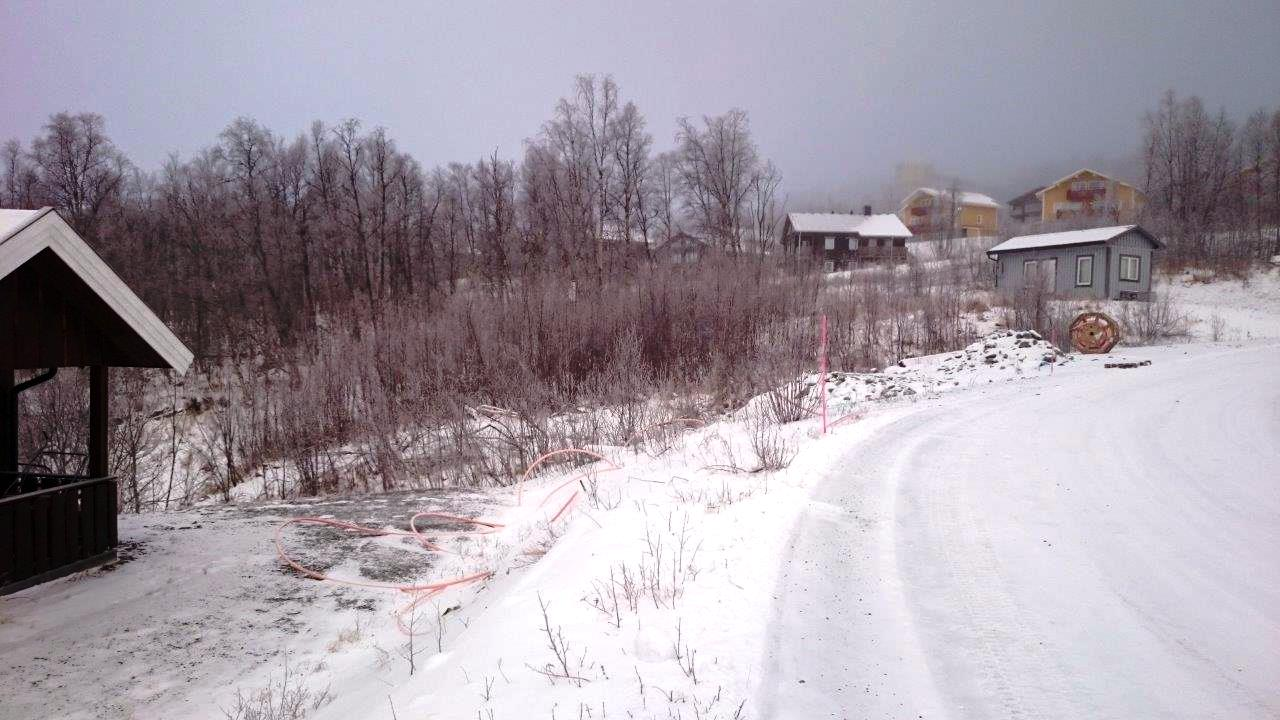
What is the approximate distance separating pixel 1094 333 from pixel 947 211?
68.4 metres

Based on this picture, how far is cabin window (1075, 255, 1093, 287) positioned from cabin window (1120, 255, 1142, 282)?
1.24 metres

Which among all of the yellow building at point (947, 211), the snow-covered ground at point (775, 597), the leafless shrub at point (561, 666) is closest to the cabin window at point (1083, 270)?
the snow-covered ground at point (775, 597)

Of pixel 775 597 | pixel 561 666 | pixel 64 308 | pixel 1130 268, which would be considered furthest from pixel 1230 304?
pixel 64 308

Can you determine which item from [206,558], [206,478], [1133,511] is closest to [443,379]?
[206,478]

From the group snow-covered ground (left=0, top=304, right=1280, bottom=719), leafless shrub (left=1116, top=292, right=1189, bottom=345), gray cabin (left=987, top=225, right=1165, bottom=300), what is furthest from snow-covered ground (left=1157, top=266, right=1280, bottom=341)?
snow-covered ground (left=0, top=304, right=1280, bottom=719)

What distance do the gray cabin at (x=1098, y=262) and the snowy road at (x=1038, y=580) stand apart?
88.4ft

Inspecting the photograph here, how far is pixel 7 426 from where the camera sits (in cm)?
838

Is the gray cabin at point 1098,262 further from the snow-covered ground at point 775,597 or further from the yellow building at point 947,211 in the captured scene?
the yellow building at point 947,211

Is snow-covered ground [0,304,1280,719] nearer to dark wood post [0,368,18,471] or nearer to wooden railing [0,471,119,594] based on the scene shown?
wooden railing [0,471,119,594]

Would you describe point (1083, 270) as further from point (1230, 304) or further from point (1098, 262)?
point (1230, 304)

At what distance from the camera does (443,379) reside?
18.8 m

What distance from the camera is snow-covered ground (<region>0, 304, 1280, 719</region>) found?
3.64m

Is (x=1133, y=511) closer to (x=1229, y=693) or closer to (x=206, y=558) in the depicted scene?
(x=1229, y=693)

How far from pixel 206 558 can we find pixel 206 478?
30.1 feet
